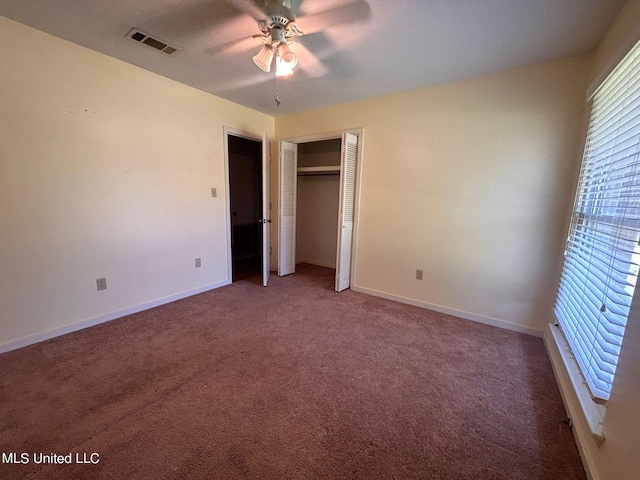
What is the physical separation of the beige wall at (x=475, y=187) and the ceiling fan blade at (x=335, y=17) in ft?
4.82

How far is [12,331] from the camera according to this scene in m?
2.13

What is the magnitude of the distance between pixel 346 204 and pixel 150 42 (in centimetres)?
247

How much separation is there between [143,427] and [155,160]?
98.6 inches

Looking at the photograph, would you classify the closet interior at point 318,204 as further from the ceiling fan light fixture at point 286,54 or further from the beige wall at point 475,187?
the ceiling fan light fixture at point 286,54

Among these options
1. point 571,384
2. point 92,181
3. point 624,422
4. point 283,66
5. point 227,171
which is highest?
point 283,66

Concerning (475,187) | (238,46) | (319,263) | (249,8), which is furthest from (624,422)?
(319,263)

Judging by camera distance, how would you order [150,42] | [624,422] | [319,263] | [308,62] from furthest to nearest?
[319,263]
[308,62]
[150,42]
[624,422]

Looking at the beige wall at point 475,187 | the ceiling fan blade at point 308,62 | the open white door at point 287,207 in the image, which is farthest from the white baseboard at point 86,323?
the ceiling fan blade at point 308,62

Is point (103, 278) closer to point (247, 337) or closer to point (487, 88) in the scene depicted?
point (247, 337)

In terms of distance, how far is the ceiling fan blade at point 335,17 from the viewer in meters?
1.68

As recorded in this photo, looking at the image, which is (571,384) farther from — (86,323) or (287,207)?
(86,323)

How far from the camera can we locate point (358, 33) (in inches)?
76.7

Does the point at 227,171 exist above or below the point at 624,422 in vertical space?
above

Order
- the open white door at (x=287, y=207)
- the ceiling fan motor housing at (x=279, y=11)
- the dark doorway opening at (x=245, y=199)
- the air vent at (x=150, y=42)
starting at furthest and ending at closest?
the dark doorway opening at (x=245, y=199)
the open white door at (x=287, y=207)
the air vent at (x=150, y=42)
the ceiling fan motor housing at (x=279, y=11)
